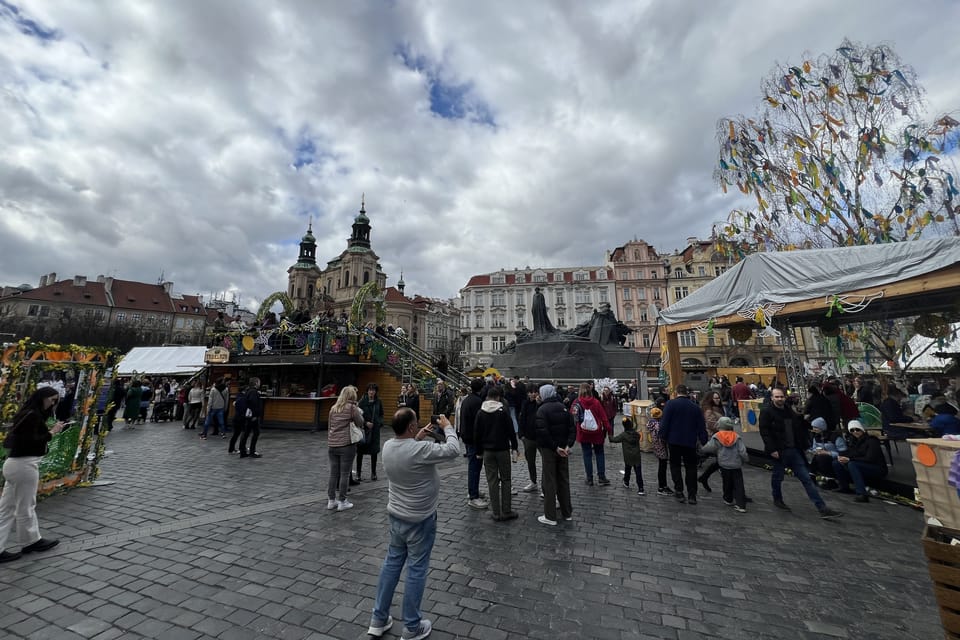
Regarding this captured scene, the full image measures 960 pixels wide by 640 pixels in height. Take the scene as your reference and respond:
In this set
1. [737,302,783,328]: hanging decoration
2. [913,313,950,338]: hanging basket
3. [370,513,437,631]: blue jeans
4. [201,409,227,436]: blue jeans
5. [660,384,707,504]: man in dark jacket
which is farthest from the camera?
[201,409,227,436]: blue jeans

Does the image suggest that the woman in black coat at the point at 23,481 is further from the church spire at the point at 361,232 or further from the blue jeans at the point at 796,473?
the church spire at the point at 361,232

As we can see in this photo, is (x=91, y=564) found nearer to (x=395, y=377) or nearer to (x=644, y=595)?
(x=644, y=595)

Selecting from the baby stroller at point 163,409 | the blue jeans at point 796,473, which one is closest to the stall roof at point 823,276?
the blue jeans at point 796,473

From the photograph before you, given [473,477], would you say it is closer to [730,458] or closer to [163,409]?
[730,458]

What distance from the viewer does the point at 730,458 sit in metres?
5.82

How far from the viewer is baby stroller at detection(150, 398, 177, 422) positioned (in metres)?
16.7

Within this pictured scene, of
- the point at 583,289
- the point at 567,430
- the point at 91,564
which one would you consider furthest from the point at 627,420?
the point at 583,289

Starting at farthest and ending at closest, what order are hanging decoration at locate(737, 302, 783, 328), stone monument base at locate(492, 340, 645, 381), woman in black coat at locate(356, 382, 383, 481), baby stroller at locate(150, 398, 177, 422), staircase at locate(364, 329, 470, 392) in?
stone monument base at locate(492, 340, 645, 381), baby stroller at locate(150, 398, 177, 422), staircase at locate(364, 329, 470, 392), hanging decoration at locate(737, 302, 783, 328), woman in black coat at locate(356, 382, 383, 481)

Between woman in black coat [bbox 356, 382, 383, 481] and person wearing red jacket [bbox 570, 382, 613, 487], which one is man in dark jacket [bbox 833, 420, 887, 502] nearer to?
person wearing red jacket [bbox 570, 382, 613, 487]

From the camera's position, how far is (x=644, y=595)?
3.46 metres

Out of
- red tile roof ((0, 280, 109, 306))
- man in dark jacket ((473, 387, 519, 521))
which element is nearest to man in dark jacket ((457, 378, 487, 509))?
man in dark jacket ((473, 387, 519, 521))

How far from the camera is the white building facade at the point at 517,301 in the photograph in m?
60.8

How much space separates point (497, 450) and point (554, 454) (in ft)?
2.69

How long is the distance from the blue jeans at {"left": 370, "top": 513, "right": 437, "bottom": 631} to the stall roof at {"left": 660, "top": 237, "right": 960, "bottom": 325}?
8.22 m
